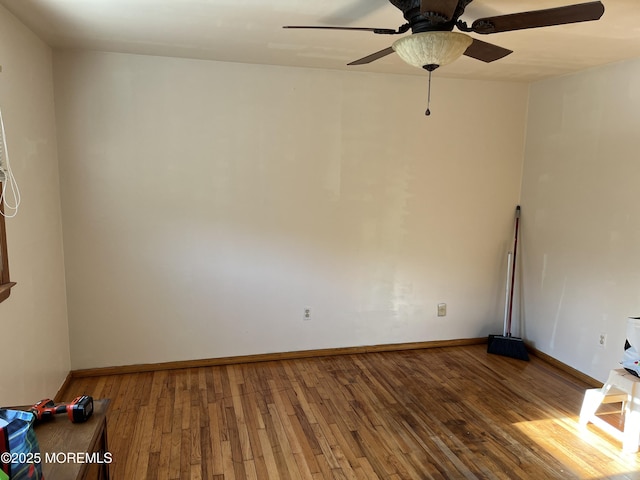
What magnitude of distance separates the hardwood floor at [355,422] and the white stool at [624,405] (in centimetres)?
7

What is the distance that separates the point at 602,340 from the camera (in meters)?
3.42

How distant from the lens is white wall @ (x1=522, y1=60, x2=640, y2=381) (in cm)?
322

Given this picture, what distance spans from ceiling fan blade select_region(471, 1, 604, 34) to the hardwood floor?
220cm

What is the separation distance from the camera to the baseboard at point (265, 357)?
3518 mm

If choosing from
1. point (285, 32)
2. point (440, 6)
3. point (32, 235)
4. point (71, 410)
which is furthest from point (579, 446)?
point (32, 235)

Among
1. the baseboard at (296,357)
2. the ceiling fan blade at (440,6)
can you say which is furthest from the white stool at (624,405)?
the ceiling fan blade at (440,6)

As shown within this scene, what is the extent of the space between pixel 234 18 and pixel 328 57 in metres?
Answer: 1.00

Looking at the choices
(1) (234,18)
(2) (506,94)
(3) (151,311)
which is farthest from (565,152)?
(3) (151,311)

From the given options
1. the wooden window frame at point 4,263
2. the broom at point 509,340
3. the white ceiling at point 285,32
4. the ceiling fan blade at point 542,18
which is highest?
the white ceiling at point 285,32

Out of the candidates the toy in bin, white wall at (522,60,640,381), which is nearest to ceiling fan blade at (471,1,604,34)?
white wall at (522,60,640,381)

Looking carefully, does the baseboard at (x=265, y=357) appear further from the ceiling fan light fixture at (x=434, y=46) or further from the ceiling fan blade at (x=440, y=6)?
the ceiling fan blade at (x=440, y=6)

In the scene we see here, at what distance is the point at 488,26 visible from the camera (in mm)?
1838

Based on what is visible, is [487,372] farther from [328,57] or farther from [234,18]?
[234,18]

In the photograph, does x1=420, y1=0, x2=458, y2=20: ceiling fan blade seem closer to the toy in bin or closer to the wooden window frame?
the toy in bin
